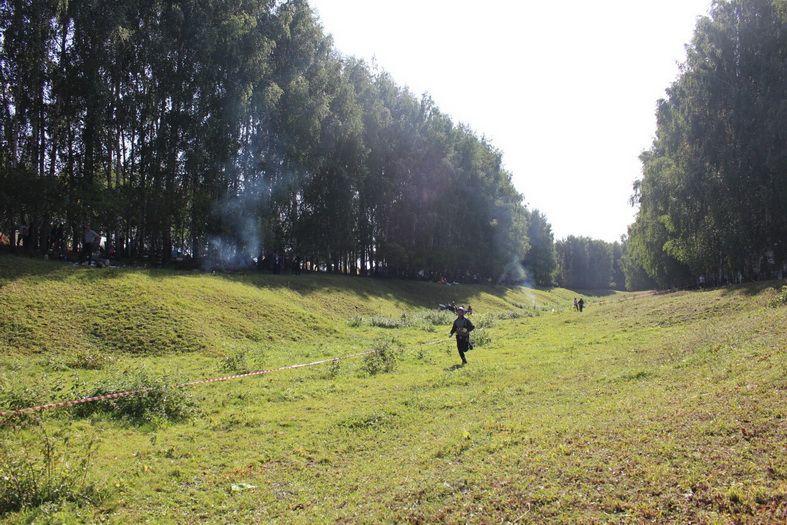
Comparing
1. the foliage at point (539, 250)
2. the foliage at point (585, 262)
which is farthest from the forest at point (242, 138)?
the foliage at point (585, 262)

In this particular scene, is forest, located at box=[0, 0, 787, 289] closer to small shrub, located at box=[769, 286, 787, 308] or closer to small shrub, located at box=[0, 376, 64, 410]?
small shrub, located at box=[769, 286, 787, 308]

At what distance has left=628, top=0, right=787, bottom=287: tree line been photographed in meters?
29.5

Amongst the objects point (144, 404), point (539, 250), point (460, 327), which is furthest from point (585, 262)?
point (144, 404)

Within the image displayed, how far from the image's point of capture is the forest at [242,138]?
2606cm

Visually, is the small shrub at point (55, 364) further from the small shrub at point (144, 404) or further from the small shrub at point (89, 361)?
the small shrub at point (144, 404)

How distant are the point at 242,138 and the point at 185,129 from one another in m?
4.54

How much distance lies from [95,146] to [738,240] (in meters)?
41.4

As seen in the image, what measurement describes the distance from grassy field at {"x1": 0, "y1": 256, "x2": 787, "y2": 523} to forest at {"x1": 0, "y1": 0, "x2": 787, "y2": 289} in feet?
31.4

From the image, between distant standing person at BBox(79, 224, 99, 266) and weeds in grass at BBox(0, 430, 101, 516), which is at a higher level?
distant standing person at BBox(79, 224, 99, 266)

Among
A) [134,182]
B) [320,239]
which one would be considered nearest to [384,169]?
[320,239]

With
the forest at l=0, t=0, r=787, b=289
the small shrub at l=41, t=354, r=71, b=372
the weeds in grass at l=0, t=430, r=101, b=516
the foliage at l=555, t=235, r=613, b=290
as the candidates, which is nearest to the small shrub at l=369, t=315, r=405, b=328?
the forest at l=0, t=0, r=787, b=289

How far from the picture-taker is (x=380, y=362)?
1636 cm

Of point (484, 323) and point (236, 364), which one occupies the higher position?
point (236, 364)

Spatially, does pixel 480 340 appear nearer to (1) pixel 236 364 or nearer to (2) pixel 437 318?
(2) pixel 437 318
